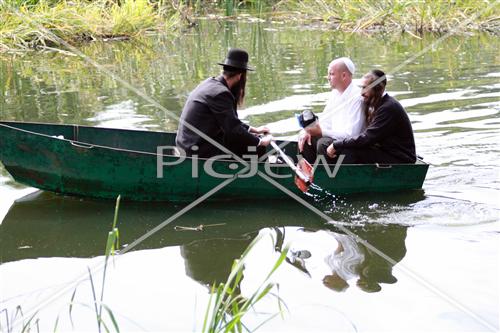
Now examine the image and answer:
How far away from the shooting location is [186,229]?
19.1 feet

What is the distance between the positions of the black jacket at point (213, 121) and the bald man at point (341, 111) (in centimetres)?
64

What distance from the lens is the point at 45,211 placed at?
20.5 ft

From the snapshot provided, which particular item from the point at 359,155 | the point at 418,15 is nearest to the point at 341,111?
the point at 359,155

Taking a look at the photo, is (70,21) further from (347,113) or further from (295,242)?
(295,242)

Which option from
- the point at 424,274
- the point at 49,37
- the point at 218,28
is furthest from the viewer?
the point at 218,28

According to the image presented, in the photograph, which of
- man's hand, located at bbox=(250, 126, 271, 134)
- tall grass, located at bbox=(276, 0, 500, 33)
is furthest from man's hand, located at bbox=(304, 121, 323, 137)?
tall grass, located at bbox=(276, 0, 500, 33)

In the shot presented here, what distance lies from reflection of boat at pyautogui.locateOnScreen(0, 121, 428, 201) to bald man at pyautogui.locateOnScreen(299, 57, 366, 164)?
0.38 m

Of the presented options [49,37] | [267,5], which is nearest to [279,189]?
[49,37]

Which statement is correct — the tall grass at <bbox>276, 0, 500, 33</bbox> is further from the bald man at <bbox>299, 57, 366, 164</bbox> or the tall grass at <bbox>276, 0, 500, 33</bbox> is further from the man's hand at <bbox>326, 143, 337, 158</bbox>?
the man's hand at <bbox>326, 143, 337, 158</bbox>

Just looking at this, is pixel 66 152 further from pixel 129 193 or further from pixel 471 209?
pixel 471 209

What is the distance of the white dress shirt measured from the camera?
6.34 m

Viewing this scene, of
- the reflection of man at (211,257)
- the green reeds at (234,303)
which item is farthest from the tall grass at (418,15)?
the green reeds at (234,303)

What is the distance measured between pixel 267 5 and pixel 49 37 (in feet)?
28.0

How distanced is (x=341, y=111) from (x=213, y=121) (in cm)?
109
